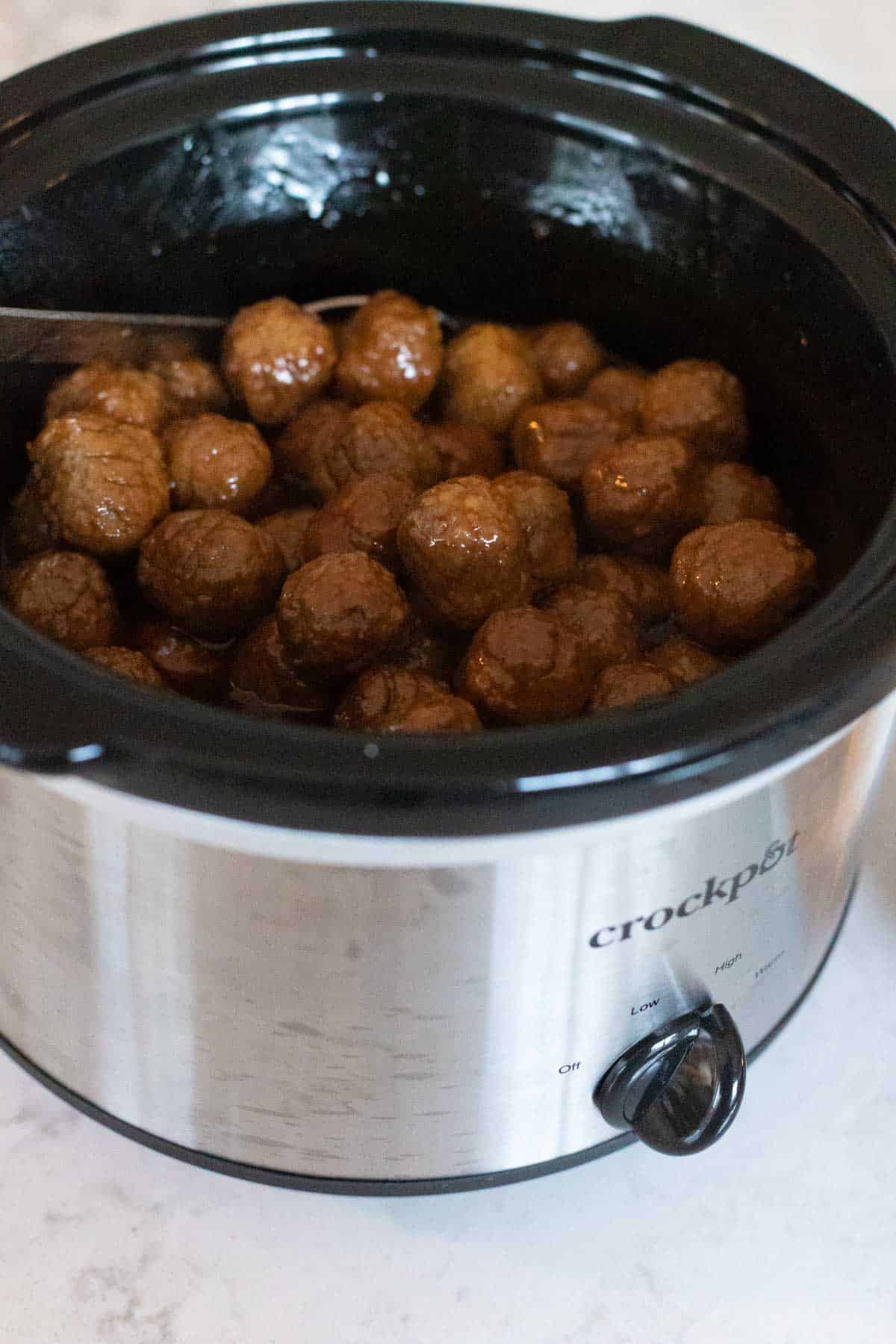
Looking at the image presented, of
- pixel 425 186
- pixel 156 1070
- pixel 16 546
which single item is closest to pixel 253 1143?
pixel 156 1070

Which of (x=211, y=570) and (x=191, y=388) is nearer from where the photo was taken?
(x=211, y=570)

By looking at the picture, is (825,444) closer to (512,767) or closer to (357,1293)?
(512,767)

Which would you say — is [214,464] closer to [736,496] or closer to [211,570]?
[211,570]

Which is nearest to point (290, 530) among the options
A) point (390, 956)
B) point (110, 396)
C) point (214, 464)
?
point (214, 464)

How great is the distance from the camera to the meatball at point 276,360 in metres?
1.14

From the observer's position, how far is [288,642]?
35.4 inches

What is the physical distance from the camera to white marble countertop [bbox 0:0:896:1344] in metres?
0.89

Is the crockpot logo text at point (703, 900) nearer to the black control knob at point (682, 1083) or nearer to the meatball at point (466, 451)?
the black control knob at point (682, 1083)

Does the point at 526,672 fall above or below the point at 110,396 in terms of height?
below

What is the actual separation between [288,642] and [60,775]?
10.8 inches

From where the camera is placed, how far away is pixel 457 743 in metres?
0.65

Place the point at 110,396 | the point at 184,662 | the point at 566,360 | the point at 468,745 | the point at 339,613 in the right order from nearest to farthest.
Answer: the point at 468,745 < the point at 339,613 < the point at 184,662 < the point at 110,396 < the point at 566,360

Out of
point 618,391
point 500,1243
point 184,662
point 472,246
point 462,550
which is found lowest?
point 500,1243

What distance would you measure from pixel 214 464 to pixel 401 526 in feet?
0.69
